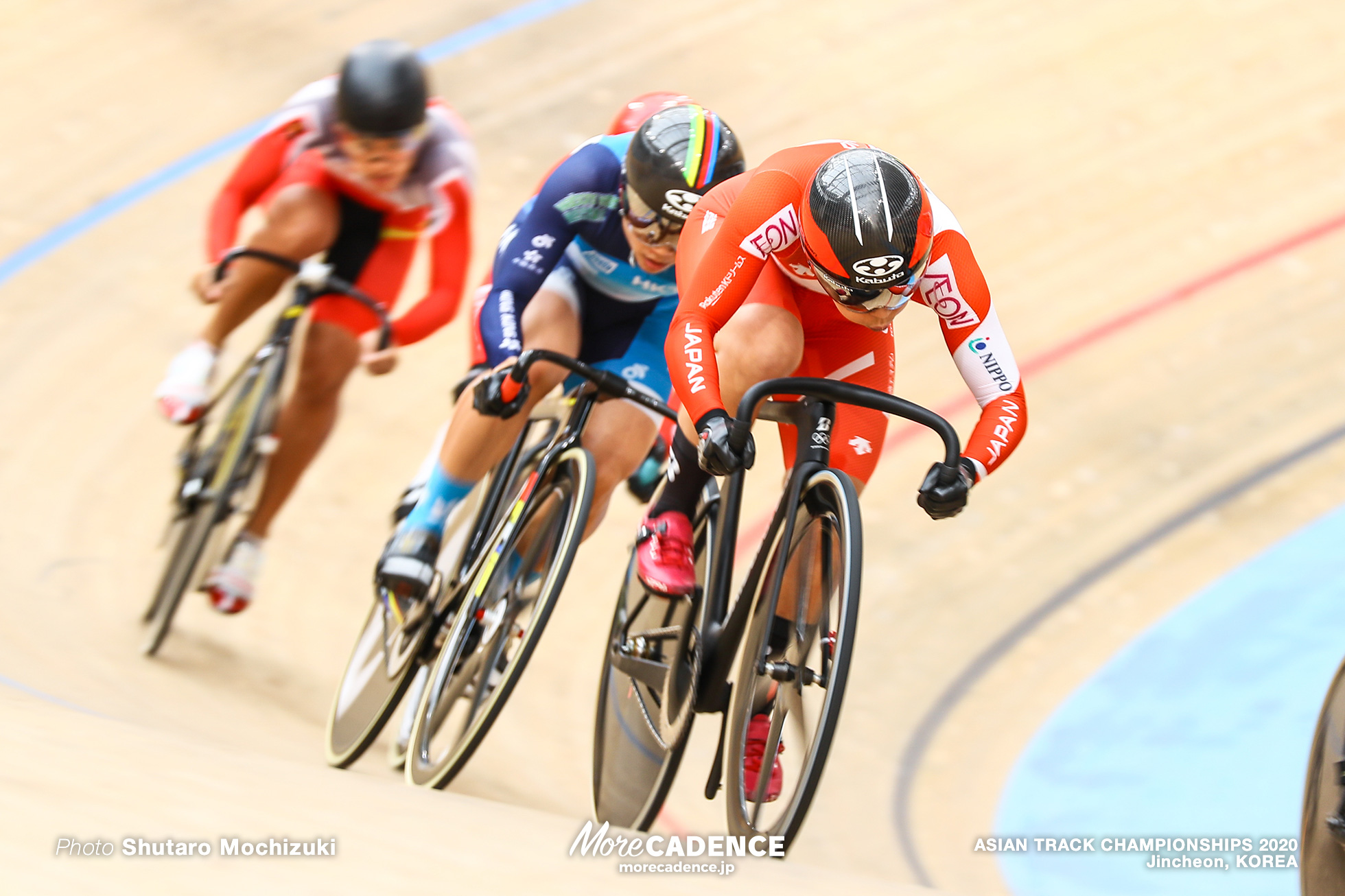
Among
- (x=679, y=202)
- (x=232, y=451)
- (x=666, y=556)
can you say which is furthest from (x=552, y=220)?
(x=232, y=451)

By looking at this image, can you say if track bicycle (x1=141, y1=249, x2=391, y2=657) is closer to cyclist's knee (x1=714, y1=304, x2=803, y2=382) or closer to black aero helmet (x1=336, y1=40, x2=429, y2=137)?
black aero helmet (x1=336, y1=40, x2=429, y2=137)

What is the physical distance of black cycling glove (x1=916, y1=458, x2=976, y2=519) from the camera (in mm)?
2168

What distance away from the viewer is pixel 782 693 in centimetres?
240

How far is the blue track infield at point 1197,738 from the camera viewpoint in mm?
3314

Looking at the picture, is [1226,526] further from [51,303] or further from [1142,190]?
[51,303]

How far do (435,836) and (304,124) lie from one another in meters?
2.18

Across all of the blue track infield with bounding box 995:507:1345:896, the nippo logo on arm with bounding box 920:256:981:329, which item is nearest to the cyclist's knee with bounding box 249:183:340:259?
the nippo logo on arm with bounding box 920:256:981:329

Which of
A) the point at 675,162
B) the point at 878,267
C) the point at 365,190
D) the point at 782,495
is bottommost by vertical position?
the point at 365,190

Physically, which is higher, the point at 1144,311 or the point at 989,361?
the point at 989,361

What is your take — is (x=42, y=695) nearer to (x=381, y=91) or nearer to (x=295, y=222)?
(x=295, y=222)

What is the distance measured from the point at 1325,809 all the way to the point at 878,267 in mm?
1142

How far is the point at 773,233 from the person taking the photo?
7.66 feet

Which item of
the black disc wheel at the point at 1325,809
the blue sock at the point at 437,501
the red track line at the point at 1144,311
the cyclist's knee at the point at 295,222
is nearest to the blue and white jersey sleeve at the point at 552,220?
the blue sock at the point at 437,501

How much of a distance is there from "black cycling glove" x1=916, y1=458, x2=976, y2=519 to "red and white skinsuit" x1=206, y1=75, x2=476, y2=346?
1692mm
